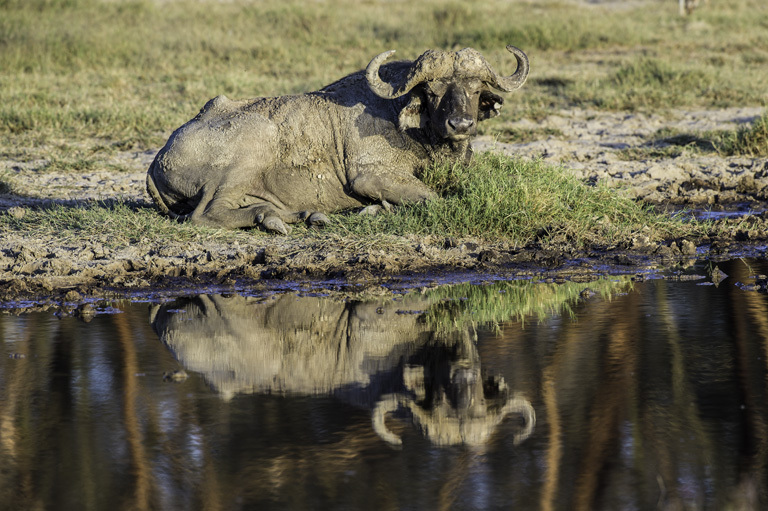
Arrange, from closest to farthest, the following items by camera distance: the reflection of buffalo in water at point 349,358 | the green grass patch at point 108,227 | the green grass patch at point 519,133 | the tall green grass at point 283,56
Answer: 1. the reflection of buffalo in water at point 349,358
2. the green grass patch at point 108,227
3. the green grass patch at point 519,133
4. the tall green grass at point 283,56

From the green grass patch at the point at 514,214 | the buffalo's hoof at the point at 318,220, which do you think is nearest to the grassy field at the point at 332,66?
the green grass patch at the point at 514,214

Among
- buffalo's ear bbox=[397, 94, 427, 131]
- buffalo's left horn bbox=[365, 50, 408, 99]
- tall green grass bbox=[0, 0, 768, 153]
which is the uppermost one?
tall green grass bbox=[0, 0, 768, 153]

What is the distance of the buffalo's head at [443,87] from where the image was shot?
25.5 ft

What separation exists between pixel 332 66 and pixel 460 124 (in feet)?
29.5

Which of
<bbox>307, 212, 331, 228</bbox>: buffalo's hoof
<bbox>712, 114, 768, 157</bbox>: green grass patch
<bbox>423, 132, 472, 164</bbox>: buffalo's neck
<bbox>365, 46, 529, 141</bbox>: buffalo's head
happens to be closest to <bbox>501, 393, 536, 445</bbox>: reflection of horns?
<bbox>365, 46, 529, 141</bbox>: buffalo's head

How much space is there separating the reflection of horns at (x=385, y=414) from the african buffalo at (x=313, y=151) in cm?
349

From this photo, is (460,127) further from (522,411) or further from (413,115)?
(522,411)

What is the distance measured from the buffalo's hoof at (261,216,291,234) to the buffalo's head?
1.17 metres

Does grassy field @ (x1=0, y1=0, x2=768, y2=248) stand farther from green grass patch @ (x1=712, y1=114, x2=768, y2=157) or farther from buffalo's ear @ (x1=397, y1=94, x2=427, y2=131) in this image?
buffalo's ear @ (x1=397, y1=94, x2=427, y2=131)

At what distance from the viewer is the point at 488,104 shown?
8.33m

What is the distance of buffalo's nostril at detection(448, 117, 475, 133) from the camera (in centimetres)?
766

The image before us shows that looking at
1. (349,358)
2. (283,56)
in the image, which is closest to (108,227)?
(349,358)

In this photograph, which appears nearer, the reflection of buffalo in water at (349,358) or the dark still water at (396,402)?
the dark still water at (396,402)

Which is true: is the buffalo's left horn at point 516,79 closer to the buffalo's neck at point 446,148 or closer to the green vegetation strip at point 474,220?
the buffalo's neck at point 446,148
